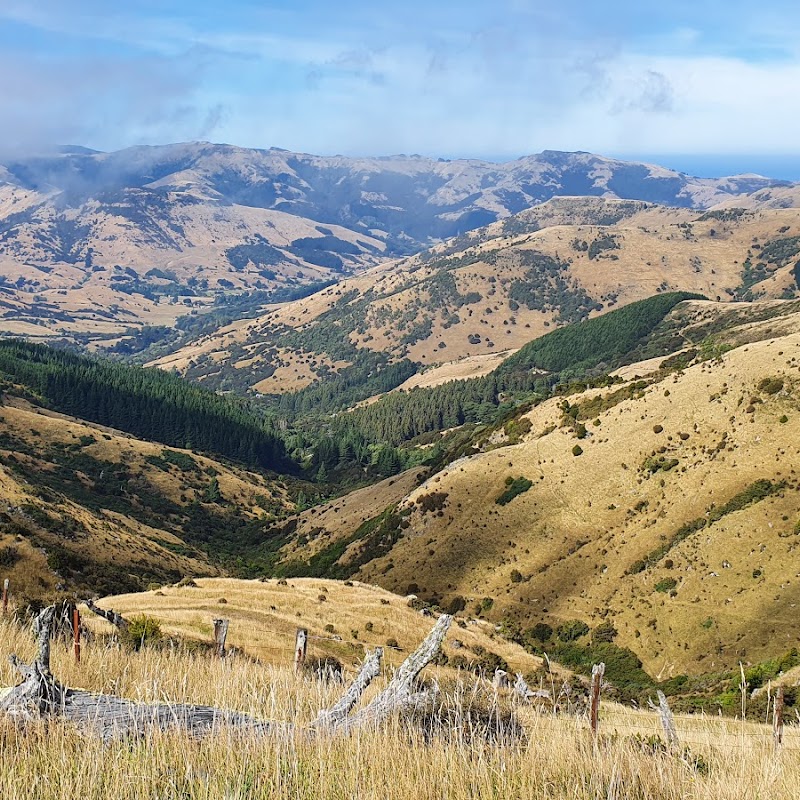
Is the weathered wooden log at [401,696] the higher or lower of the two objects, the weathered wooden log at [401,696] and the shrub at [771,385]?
the higher

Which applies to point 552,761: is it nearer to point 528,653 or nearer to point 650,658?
point 528,653

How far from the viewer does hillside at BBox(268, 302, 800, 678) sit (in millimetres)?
51406

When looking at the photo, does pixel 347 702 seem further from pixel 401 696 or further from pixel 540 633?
pixel 540 633

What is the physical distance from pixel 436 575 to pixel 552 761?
66.7m

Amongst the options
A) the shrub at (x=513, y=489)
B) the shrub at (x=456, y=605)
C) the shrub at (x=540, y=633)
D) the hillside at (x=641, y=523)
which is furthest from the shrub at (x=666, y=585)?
the shrub at (x=513, y=489)

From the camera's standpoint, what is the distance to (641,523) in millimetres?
64875

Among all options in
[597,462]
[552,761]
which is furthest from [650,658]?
[552,761]

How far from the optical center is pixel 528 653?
4519 cm

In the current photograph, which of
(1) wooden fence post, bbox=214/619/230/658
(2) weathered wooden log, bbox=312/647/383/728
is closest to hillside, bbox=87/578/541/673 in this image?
(1) wooden fence post, bbox=214/619/230/658

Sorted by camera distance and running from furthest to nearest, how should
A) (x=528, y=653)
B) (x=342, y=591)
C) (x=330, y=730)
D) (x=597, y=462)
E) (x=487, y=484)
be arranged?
(x=487, y=484) → (x=597, y=462) → (x=342, y=591) → (x=528, y=653) → (x=330, y=730)

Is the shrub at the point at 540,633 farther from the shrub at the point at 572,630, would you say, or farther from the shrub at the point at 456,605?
the shrub at the point at 456,605

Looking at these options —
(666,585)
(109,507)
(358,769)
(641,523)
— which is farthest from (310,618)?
(109,507)

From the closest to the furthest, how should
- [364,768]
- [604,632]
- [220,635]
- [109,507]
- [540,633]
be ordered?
[364,768] < [220,635] < [604,632] < [540,633] < [109,507]

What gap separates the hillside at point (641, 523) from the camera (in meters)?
51.4
